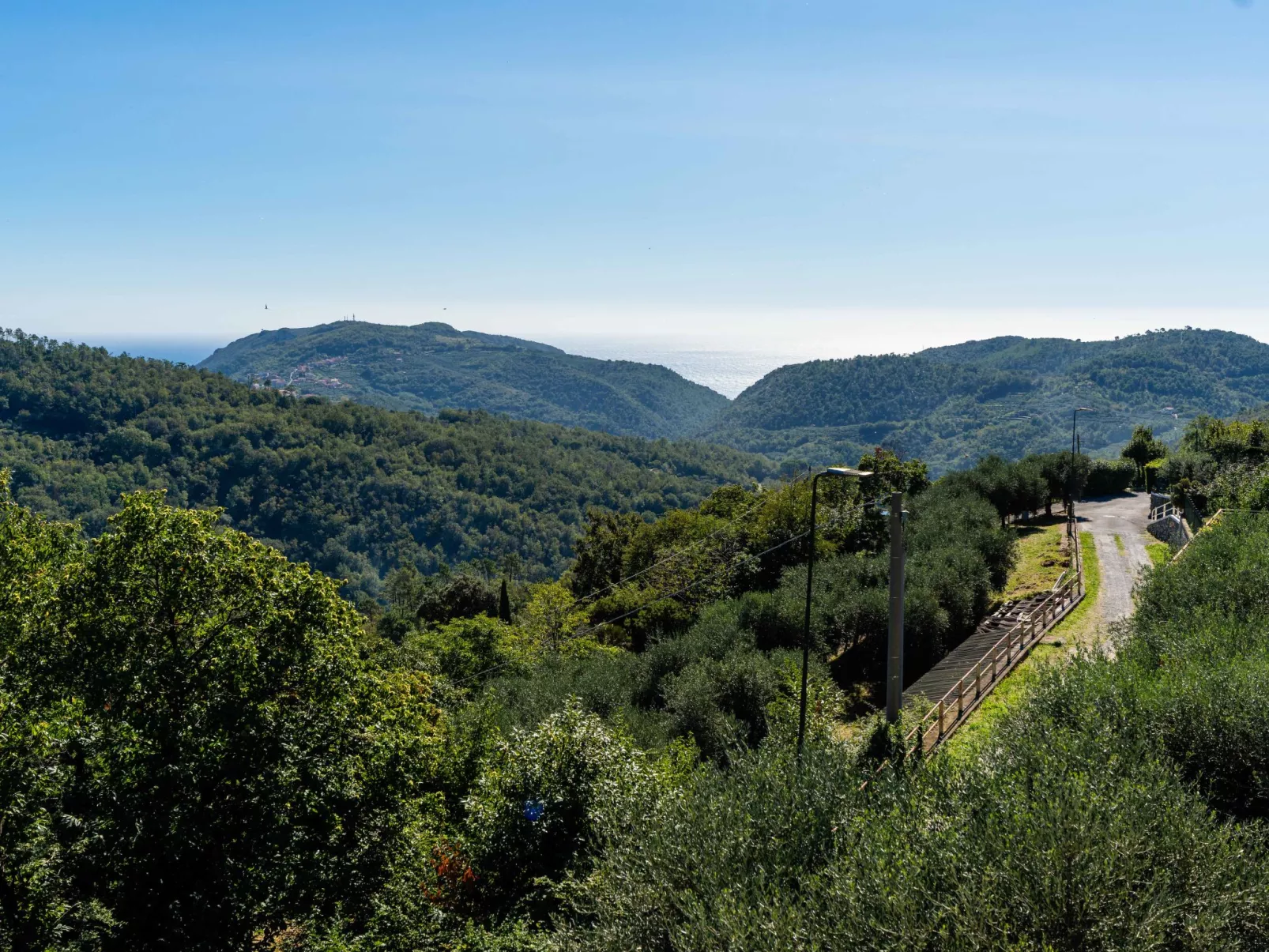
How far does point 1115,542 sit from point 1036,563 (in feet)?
22.7

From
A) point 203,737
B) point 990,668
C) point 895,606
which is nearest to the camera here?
point 203,737

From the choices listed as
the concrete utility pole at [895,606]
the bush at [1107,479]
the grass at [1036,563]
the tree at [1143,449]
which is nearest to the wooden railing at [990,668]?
the concrete utility pole at [895,606]

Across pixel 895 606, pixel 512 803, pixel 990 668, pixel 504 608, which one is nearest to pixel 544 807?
pixel 512 803

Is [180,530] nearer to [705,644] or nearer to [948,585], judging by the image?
[705,644]

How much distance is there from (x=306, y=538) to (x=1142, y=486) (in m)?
175

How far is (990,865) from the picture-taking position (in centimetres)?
1045

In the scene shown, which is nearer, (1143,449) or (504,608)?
(504,608)

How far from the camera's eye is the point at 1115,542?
160 ft

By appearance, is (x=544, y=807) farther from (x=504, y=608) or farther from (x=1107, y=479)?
(x=1107, y=479)

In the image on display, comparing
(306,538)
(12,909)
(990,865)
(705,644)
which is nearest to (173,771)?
(12,909)

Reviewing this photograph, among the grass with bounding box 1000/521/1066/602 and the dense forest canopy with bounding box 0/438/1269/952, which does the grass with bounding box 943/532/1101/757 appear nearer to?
the grass with bounding box 1000/521/1066/602

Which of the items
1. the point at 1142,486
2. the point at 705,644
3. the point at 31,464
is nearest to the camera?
the point at 705,644

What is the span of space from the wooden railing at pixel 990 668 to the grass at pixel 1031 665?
22 centimetres

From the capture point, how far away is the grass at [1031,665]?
20.8 m
